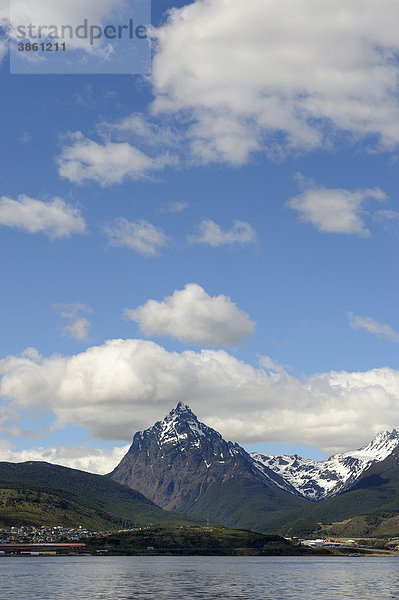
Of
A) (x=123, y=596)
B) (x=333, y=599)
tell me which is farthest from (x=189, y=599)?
(x=333, y=599)

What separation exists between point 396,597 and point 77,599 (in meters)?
91.6

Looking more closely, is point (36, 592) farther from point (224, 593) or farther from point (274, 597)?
point (274, 597)

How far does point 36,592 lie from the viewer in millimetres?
198875

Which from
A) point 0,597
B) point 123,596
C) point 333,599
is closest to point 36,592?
point 0,597

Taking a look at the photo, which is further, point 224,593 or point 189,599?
point 224,593

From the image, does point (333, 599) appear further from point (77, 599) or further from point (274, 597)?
point (77, 599)

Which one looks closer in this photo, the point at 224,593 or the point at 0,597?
the point at 0,597

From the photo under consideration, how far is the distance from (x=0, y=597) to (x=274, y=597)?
74272 millimetres

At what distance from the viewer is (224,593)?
198375mm

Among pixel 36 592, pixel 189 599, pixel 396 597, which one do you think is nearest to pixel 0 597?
pixel 36 592

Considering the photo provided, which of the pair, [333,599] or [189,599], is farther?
[333,599]

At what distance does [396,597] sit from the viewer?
19838cm

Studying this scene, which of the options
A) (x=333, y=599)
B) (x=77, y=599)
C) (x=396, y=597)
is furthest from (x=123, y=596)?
(x=396, y=597)

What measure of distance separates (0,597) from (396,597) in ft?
366
